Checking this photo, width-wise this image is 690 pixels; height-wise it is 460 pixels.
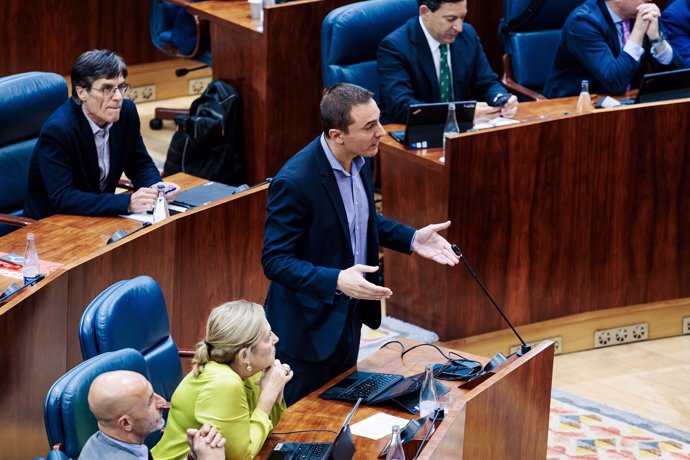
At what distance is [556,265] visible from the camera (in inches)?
193

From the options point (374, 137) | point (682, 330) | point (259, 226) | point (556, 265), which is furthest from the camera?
point (682, 330)

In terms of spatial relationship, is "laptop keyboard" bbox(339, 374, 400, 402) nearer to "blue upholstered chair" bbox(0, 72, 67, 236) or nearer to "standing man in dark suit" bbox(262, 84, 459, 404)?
"standing man in dark suit" bbox(262, 84, 459, 404)

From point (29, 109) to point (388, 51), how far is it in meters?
1.56

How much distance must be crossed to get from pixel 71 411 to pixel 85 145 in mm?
1736

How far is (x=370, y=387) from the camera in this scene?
335cm

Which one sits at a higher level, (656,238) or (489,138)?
(489,138)

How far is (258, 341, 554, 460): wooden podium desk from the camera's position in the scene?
9.59 feet

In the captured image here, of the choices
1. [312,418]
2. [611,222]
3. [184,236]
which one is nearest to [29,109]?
[184,236]

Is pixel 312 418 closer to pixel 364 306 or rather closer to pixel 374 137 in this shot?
pixel 364 306

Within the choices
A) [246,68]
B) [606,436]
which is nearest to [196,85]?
[246,68]

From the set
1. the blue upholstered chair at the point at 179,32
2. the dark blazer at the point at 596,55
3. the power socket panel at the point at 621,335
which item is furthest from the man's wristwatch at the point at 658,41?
the blue upholstered chair at the point at 179,32

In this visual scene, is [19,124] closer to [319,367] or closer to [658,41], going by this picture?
[319,367]

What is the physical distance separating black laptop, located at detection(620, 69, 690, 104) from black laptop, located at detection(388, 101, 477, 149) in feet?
2.76

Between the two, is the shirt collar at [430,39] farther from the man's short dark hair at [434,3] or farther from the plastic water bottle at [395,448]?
the plastic water bottle at [395,448]
